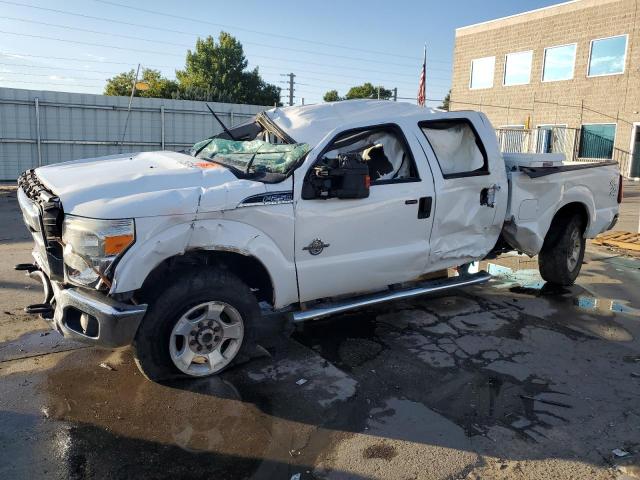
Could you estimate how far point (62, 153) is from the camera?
16.4 m

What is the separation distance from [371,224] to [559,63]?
27.1 meters

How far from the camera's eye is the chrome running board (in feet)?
13.7

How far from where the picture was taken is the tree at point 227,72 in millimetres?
48188

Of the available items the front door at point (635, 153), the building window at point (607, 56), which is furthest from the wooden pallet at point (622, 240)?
the building window at point (607, 56)

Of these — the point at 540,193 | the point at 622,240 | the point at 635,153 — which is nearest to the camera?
the point at 540,193

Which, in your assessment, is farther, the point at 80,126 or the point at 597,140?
the point at 597,140

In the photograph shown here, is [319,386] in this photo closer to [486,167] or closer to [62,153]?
[486,167]

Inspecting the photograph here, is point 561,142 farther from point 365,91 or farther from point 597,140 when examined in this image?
point 365,91

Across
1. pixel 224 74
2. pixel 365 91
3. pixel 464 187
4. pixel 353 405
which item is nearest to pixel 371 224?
pixel 464 187

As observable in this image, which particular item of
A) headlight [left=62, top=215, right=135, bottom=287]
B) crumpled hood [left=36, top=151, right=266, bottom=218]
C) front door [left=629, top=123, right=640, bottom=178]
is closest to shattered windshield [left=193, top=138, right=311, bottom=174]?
crumpled hood [left=36, top=151, right=266, bottom=218]

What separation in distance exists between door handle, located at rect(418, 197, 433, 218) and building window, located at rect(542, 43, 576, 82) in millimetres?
25889

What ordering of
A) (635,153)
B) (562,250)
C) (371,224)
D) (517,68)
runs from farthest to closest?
(517,68) < (635,153) < (562,250) < (371,224)

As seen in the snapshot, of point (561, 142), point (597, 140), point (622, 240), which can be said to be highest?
point (597, 140)

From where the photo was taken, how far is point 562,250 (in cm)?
634
